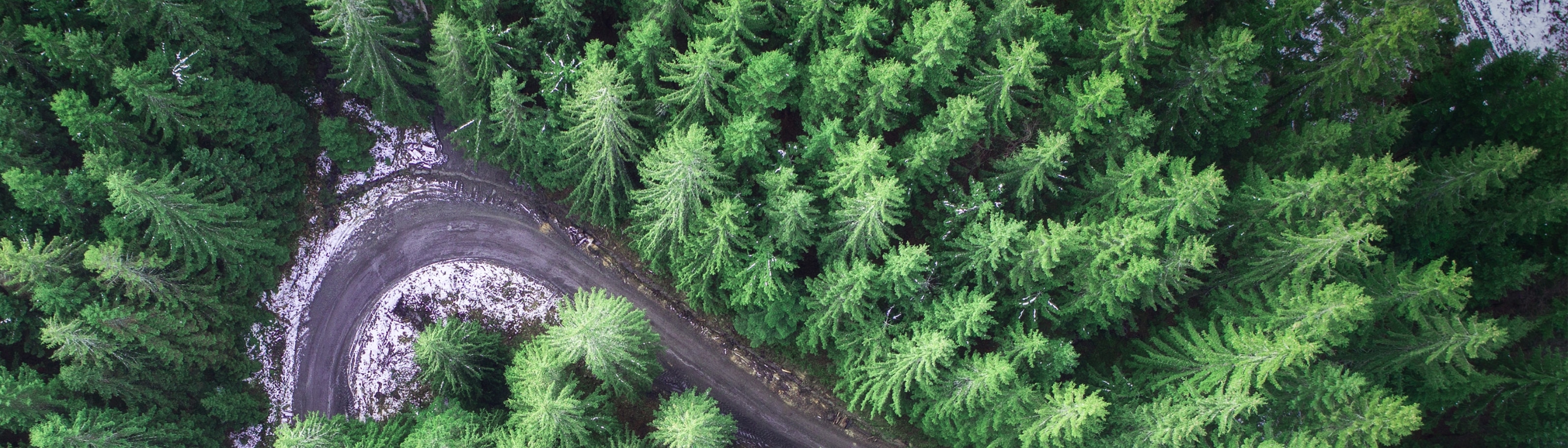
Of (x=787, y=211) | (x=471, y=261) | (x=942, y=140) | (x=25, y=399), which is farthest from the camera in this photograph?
(x=471, y=261)

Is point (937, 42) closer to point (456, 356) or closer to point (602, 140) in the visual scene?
point (602, 140)

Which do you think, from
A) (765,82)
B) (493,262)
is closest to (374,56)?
(493,262)

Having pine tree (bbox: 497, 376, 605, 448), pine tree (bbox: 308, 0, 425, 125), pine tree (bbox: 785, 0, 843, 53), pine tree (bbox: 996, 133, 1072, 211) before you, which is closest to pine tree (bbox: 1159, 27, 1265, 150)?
pine tree (bbox: 996, 133, 1072, 211)

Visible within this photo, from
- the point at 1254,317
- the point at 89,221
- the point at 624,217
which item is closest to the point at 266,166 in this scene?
the point at 89,221

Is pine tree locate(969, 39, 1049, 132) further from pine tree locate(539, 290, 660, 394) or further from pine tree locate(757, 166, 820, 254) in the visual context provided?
pine tree locate(539, 290, 660, 394)

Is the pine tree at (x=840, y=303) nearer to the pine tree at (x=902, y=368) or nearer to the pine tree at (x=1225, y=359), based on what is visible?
the pine tree at (x=902, y=368)

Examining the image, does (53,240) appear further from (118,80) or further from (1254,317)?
(1254,317)

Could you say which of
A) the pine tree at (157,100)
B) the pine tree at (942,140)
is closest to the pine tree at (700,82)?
the pine tree at (942,140)
